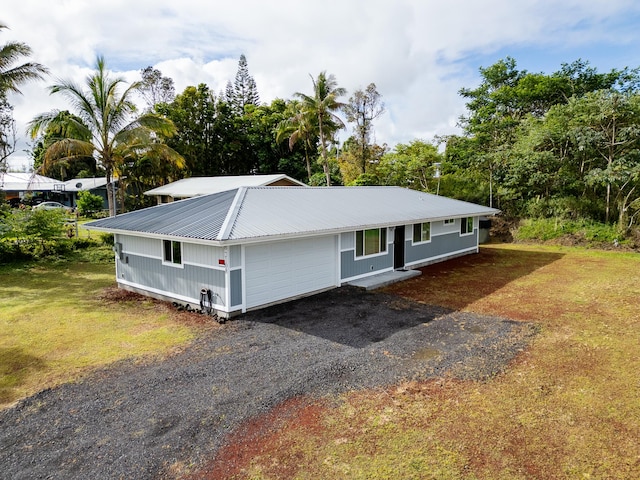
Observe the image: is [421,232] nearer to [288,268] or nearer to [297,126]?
[288,268]

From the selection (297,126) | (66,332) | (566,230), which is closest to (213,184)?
(297,126)

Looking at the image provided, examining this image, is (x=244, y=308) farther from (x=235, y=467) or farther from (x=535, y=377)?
(x=535, y=377)

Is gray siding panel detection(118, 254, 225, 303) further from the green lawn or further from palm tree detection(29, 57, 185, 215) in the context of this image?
palm tree detection(29, 57, 185, 215)

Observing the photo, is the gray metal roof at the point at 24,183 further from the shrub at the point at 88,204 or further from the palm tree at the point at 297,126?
the palm tree at the point at 297,126

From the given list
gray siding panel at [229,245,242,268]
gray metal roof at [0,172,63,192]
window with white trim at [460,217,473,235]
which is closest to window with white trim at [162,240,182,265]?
gray siding panel at [229,245,242,268]

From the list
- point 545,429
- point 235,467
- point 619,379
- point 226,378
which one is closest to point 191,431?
point 235,467

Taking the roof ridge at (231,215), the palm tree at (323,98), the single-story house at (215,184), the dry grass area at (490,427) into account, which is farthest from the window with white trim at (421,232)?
the palm tree at (323,98)

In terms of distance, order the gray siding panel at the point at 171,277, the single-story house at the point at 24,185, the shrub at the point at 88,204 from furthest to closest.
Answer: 1. the single-story house at the point at 24,185
2. the shrub at the point at 88,204
3. the gray siding panel at the point at 171,277
